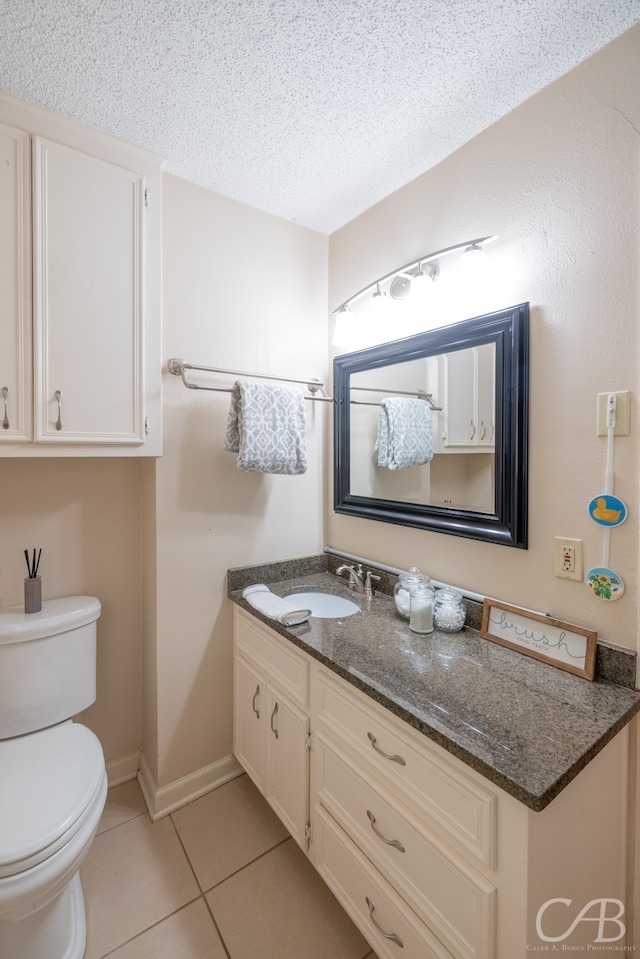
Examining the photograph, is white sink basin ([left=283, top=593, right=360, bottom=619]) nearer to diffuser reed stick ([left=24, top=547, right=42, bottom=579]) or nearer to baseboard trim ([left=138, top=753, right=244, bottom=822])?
baseboard trim ([left=138, top=753, right=244, bottom=822])

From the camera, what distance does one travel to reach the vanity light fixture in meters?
1.25

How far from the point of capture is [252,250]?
67.8 inches

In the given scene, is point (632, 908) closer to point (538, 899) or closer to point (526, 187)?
point (538, 899)

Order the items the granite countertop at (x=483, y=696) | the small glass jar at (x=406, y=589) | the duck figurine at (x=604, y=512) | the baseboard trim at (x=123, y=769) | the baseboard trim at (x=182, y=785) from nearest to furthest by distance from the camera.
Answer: the granite countertop at (x=483, y=696)
the duck figurine at (x=604, y=512)
the small glass jar at (x=406, y=589)
the baseboard trim at (x=182, y=785)
the baseboard trim at (x=123, y=769)

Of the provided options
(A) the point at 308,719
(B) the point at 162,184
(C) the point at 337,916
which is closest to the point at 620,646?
(A) the point at 308,719

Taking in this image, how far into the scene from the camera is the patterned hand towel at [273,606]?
132cm

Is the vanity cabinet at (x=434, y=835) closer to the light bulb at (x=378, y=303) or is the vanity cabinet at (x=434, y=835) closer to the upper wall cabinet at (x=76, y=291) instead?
the upper wall cabinet at (x=76, y=291)

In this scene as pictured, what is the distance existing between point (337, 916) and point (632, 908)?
0.79 metres

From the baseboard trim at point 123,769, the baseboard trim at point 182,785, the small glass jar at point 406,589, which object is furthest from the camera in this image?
the baseboard trim at point 123,769

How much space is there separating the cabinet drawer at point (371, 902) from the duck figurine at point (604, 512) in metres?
0.99

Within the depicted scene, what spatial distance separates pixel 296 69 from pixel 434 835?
1.89 metres

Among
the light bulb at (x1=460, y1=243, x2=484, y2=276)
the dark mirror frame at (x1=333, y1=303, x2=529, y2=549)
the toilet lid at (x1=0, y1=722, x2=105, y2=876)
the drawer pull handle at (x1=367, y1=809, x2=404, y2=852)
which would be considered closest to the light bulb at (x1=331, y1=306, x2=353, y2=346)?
the dark mirror frame at (x1=333, y1=303, x2=529, y2=549)

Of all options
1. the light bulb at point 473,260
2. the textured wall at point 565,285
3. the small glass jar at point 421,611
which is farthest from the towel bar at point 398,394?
the small glass jar at point 421,611

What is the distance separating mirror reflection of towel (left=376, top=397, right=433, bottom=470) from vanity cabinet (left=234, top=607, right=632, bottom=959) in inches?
30.5
